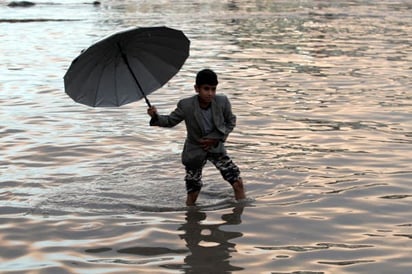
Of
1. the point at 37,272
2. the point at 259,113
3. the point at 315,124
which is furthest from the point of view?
the point at 259,113

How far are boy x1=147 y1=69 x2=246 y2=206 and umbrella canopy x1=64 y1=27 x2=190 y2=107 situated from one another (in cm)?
40

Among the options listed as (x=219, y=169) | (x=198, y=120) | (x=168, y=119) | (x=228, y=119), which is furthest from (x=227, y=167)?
(x=168, y=119)

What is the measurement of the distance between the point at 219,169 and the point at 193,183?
1.05ft

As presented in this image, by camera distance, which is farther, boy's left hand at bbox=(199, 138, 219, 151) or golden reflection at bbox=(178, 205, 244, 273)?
boy's left hand at bbox=(199, 138, 219, 151)

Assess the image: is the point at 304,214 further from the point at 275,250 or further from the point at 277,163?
the point at 277,163

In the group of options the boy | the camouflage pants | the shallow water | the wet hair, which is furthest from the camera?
the camouflage pants

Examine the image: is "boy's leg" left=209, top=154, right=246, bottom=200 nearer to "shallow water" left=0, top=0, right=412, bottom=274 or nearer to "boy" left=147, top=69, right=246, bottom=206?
"boy" left=147, top=69, right=246, bottom=206

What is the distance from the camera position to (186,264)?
5914 mm

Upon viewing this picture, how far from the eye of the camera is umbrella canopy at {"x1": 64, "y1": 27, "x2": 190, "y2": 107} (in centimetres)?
696

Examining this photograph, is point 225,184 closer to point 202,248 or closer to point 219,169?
point 219,169

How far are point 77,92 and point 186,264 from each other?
2266 millimetres

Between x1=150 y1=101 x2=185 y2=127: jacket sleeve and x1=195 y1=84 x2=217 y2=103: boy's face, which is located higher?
x1=195 y1=84 x2=217 y2=103: boy's face

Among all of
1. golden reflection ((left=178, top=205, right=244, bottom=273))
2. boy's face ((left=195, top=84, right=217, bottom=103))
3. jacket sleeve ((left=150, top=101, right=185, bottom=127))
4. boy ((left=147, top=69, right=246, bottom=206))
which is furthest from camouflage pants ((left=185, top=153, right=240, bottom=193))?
boy's face ((left=195, top=84, right=217, bottom=103))

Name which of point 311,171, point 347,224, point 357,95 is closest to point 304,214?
point 347,224
